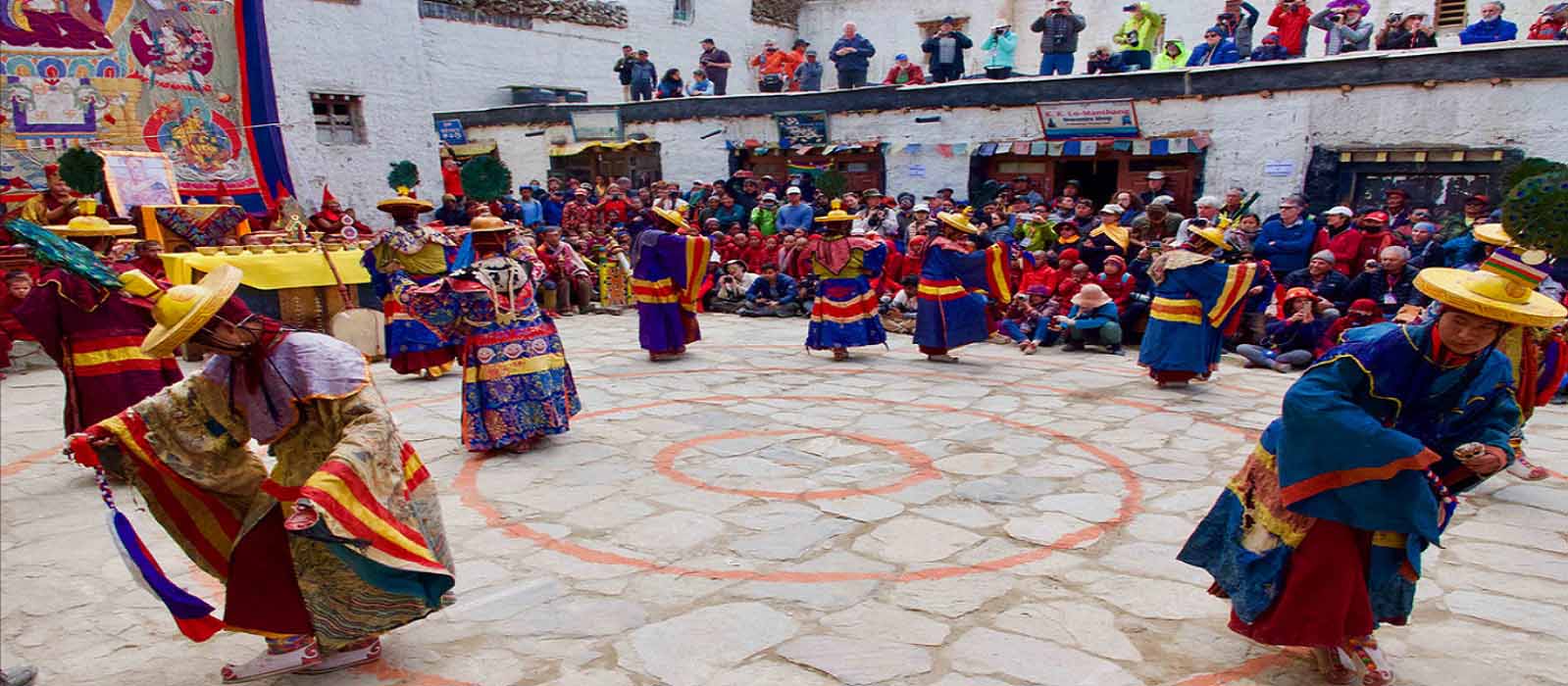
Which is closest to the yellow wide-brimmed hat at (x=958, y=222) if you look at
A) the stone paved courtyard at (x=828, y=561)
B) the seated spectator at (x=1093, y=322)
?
the seated spectator at (x=1093, y=322)

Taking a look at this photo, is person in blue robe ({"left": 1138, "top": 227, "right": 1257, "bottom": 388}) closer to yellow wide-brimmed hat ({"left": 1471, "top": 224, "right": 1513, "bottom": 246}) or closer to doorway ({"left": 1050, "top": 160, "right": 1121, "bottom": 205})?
yellow wide-brimmed hat ({"left": 1471, "top": 224, "right": 1513, "bottom": 246})

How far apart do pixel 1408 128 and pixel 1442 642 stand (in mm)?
10275

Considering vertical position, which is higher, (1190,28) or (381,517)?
(1190,28)

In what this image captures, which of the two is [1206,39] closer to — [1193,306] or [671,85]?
[1193,306]

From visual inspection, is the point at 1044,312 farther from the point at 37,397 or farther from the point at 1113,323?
the point at 37,397

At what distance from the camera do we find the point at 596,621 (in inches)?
162

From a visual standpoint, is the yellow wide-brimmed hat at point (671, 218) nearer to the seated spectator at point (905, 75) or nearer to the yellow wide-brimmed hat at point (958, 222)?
the yellow wide-brimmed hat at point (958, 222)

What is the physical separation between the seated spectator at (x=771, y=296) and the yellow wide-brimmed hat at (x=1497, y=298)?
11005 millimetres

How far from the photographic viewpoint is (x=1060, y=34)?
622 inches

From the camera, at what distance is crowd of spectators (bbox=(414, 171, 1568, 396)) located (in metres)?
9.71

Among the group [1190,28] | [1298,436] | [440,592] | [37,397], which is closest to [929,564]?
[1298,436]

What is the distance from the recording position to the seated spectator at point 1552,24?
1151 centimetres

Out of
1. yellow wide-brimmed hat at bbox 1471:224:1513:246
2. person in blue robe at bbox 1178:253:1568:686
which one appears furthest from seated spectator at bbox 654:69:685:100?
person in blue robe at bbox 1178:253:1568:686

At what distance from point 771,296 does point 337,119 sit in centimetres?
771
